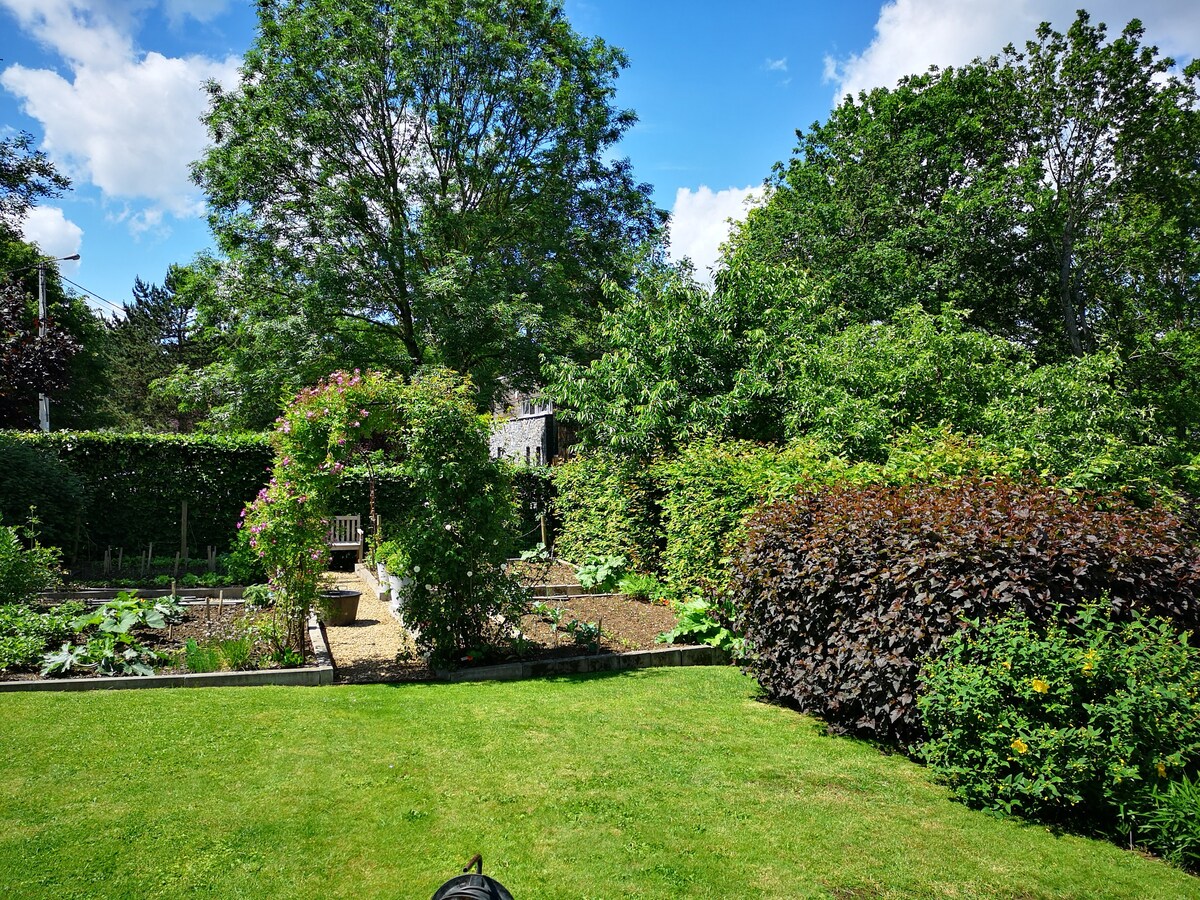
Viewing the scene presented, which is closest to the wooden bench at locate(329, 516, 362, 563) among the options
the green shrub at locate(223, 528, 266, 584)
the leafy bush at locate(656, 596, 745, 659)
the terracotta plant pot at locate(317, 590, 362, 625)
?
the green shrub at locate(223, 528, 266, 584)

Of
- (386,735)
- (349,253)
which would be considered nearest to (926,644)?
(386,735)

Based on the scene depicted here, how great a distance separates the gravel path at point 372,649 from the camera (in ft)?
26.0

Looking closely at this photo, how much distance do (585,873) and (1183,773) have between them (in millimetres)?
3411

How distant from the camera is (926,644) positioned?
5.17m

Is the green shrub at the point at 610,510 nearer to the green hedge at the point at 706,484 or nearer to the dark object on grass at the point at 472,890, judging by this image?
the green hedge at the point at 706,484

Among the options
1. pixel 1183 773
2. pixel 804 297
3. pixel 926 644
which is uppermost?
pixel 804 297

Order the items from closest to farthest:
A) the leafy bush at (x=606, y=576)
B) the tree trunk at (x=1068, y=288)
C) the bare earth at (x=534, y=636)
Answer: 1. the bare earth at (x=534, y=636)
2. the leafy bush at (x=606, y=576)
3. the tree trunk at (x=1068, y=288)

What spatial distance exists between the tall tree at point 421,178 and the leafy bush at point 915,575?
48.1 ft

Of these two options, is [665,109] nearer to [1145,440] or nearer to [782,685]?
[782,685]

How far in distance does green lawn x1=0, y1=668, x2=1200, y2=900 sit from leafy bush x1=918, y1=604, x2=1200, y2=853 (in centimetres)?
27

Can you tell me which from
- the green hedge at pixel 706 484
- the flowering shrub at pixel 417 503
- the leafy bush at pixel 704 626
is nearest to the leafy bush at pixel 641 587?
the green hedge at pixel 706 484

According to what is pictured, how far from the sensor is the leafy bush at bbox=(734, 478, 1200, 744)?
4.96 meters

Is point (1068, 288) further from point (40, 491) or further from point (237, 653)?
point (40, 491)

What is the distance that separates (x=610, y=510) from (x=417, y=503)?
17.7 ft
